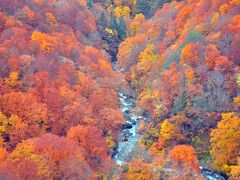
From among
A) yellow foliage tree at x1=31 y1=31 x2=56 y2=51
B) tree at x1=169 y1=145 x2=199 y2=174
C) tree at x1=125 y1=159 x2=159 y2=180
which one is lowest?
yellow foliage tree at x1=31 y1=31 x2=56 y2=51

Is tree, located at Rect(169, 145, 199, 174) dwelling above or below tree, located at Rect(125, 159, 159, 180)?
above

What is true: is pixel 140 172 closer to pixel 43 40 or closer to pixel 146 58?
pixel 43 40

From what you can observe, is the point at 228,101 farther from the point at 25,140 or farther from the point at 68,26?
the point at 68,26

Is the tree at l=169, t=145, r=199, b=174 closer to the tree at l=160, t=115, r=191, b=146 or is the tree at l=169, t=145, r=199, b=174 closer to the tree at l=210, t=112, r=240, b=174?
the tree at l=210, t=112, r=240, b=174

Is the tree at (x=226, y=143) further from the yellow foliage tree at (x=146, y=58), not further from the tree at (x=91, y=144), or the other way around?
the yellow foliage tree at (x=146, y=58)

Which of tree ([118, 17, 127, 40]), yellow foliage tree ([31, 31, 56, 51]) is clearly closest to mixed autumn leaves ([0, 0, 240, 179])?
yellow foliage tree ([31, 31, 56, 51])

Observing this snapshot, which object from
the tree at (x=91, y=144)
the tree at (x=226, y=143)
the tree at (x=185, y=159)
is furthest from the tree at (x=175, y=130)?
the tree at (x=91, y=144)

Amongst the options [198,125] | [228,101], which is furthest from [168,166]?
[228,101]

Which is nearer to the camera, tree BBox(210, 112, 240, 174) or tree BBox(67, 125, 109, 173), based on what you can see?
tree BBox(67, 125, 109, 173)
